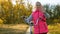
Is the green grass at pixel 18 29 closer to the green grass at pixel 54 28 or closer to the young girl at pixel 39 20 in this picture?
the green grass at pixel 54 28

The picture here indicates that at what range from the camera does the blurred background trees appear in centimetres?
797

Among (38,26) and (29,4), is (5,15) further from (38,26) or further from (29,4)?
(38,26)

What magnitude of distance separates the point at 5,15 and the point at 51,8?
1648 millimetres

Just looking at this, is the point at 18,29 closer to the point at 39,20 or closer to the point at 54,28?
the point at 54,28

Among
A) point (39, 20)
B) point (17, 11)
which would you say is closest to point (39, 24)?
point (39, 20)

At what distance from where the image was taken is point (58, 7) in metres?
8.01

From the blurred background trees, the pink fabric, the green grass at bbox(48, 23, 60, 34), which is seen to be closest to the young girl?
the pink fabric

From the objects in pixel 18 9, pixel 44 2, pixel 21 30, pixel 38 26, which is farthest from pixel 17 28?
pixel 38 26

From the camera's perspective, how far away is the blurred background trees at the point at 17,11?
26.2 feet

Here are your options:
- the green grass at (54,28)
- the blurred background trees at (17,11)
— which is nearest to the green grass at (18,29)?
the green grass at (54,28)

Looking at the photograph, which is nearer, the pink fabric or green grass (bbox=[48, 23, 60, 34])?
the pink fabric

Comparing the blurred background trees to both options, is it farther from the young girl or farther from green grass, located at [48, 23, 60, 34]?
the young girl

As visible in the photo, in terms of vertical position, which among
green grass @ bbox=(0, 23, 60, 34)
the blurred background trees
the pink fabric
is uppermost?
the pink fabric

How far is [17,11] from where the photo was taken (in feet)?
26.3
